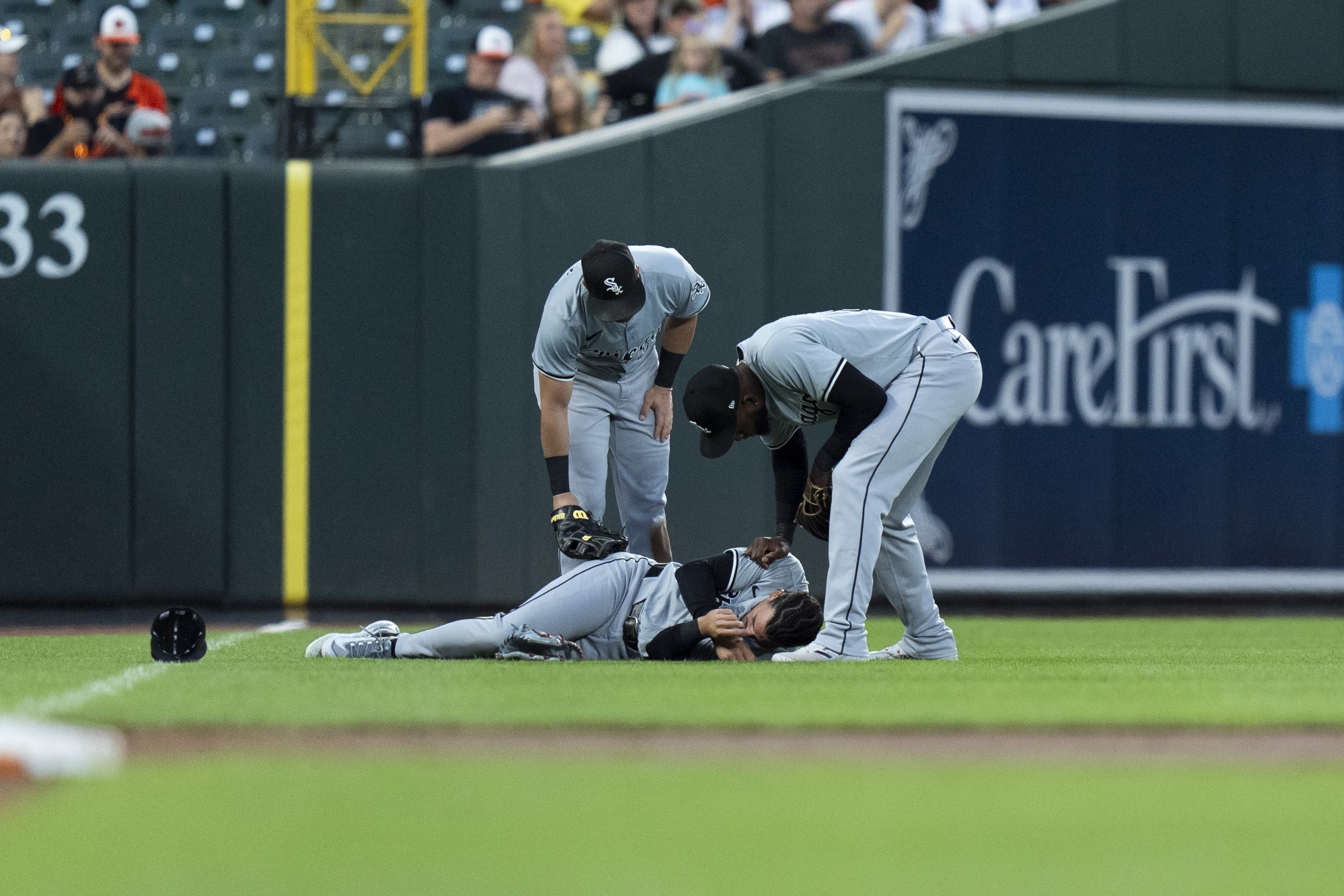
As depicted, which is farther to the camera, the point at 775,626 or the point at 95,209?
the point at 95,209

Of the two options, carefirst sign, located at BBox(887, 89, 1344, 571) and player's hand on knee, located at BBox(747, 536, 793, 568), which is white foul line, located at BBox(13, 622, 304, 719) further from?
carefirst sign, located at BBox(887, 89, 1344, 571)

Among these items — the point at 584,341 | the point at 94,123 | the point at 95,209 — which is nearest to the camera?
the point at 584,341

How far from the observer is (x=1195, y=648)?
763cm

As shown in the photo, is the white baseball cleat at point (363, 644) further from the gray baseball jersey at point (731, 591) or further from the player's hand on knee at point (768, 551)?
the player's hand on knee at point (768, 551)

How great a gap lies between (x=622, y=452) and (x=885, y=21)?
5.51 meters

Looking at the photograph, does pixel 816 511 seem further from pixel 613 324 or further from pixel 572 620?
pixel 613 324

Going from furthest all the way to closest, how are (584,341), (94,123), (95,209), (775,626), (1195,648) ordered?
(94,123)
(95,209)
(1195,648)
(584,341)
(775,626)

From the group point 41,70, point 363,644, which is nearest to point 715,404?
point 363,644

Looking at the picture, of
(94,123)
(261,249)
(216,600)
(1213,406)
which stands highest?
(94,123)

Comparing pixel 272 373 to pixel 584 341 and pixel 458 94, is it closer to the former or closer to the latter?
pixel 458 94

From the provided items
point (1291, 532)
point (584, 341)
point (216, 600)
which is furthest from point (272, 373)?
point (1291, 532)

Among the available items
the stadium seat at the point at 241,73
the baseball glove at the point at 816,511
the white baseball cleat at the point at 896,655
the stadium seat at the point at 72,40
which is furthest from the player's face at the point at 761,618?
the stadium seat at the point at 72,40

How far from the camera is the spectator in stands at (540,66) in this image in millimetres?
10656

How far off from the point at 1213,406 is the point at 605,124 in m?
4.44
